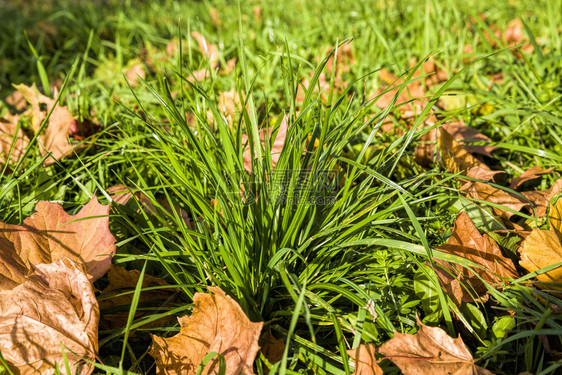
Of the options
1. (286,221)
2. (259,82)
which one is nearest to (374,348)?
(286,221)

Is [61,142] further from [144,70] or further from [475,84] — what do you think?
[475,84]

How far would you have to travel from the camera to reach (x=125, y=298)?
1.09 meters

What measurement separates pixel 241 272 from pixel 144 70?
6.16 feet

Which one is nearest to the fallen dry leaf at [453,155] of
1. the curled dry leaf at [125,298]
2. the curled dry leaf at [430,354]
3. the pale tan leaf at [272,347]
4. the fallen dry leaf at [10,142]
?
the curled dry leaf at [430,354]

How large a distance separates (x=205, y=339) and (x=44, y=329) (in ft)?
1.14

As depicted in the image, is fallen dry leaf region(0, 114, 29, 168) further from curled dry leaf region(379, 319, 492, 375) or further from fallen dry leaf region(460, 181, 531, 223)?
fallen dry leaf region(460, 181, 531, 223)

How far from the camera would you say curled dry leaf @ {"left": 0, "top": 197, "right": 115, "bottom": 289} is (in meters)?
1.06

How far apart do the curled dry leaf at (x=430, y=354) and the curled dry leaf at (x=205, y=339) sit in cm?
31

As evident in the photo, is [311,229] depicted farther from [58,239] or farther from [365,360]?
[58,239]

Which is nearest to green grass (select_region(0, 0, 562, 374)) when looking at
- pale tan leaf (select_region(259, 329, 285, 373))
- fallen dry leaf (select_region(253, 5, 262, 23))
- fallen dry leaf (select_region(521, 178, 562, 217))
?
pale tan leaf (select_region(259, 329, 285, 373))

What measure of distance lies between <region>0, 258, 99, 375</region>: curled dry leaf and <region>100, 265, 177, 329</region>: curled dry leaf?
105 millimetres

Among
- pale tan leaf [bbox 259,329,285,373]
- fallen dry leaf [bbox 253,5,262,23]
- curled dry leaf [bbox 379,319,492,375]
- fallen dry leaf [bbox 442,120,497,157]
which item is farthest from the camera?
fallen dry leaf [bbox 253,5,262,23]

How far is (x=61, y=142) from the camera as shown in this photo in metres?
1.53

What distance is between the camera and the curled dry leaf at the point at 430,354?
2.83ft
